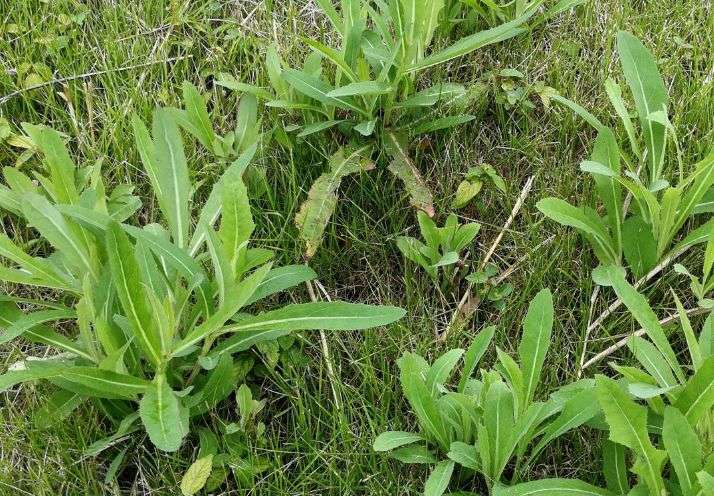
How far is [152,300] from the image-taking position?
168 centimetres

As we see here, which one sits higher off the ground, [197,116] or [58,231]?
[197,116]

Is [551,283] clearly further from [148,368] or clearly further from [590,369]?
[148,368]

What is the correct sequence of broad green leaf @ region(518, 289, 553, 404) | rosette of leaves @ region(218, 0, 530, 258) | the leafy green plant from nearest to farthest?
broad green leaf @ region(518, 289, 553, 404), rosette of leaves @ region(218, 0, 530, 258), the leafy green plant

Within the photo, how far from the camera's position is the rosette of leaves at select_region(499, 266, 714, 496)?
1.67 m

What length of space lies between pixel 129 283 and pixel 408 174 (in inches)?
34.1

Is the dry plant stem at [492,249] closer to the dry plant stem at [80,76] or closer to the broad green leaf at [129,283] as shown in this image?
the broad green leaf at [129,283]

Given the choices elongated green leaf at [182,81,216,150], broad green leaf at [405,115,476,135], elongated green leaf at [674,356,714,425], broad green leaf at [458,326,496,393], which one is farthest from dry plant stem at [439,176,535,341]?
elongated green leaf at [182,81,216,150]

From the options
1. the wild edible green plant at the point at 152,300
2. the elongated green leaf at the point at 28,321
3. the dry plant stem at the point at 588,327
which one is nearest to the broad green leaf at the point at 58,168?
the wild edible green plant at the point at 152,300

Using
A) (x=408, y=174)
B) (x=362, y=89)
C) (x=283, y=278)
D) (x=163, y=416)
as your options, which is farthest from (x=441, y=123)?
(x=163, y=416)

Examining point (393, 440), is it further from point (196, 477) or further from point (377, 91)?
point (377, 91)

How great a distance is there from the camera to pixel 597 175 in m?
2.18

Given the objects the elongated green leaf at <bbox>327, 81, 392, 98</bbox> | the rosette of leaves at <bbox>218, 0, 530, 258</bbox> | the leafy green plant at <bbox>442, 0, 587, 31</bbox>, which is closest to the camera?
the elongated green leaf at <bbox>327, 81, 392, 98</bbox>

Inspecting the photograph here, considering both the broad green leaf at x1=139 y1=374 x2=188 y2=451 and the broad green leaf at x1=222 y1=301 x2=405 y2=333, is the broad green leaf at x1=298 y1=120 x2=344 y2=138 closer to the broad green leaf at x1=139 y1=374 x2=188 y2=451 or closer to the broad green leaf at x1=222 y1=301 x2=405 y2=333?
the broad green leaf at x1=222 y1=301 x2=405 y2=333

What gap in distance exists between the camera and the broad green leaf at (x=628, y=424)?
1.69 metres
